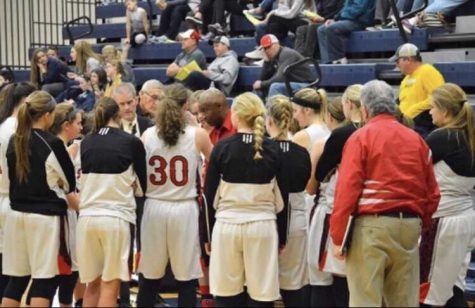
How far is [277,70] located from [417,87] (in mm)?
2327

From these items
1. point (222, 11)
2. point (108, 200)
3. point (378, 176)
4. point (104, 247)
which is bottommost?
point (104, 247)

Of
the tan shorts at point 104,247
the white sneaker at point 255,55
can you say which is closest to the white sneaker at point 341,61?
the white sneaker at point 255,55

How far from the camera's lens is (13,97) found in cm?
731

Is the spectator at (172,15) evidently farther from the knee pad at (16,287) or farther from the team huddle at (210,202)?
the knee pad at (16,287)

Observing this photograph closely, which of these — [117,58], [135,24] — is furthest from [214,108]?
[135,24]

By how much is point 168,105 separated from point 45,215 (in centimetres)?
108

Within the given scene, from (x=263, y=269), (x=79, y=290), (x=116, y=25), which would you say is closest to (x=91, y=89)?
(x=116, y=25)

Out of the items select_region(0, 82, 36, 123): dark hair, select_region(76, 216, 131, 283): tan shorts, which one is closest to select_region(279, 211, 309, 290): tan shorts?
select_region(76, 216, 131, 283): tan shorts

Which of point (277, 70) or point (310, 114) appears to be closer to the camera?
point (310, 114)

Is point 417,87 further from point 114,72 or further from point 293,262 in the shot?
point 114,72

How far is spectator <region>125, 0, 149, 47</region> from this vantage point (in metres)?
15.0

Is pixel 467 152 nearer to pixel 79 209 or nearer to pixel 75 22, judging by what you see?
pixel 79 209

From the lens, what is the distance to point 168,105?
6.39 m

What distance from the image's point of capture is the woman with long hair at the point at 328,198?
6.10m
